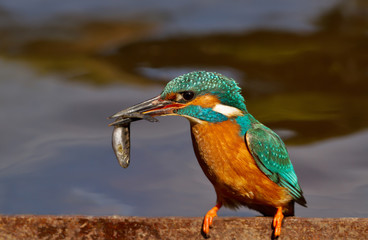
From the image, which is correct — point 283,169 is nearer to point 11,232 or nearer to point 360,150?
point 11,232

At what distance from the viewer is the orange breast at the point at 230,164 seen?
9.29 feet

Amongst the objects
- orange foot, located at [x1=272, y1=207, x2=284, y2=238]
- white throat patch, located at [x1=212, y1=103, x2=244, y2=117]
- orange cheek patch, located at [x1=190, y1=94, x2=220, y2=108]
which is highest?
orange cheek patch, located at [x1=190, y1=94, x2=220, y2=108]

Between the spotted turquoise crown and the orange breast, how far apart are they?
0.35 ft

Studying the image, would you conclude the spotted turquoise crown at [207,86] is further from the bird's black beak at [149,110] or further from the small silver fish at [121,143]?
the small silver fish at [121,143]

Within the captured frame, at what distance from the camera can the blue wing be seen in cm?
288

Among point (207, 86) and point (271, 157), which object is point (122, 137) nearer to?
point (207, 86)

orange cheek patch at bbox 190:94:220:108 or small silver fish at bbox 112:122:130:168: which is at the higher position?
orange cheek patch at bbox 190:94:220:108

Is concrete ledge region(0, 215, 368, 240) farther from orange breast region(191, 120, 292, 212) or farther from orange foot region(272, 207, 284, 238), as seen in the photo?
orange breast region(191, 120, 292, 212)

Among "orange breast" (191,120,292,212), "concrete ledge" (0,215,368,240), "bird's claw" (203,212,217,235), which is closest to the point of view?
"concrete ledge" (0,215,368,240)

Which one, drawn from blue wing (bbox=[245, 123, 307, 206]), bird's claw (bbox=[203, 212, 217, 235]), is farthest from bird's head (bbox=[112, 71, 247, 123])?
bird's claw (bbox=[203, 212, 217, 235])

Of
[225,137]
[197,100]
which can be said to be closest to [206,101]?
[197,100]

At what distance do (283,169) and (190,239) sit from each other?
60 centimetres

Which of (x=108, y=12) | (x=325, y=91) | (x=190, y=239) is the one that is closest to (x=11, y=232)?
(x=190, y=239)

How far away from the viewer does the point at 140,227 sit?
103 inches
